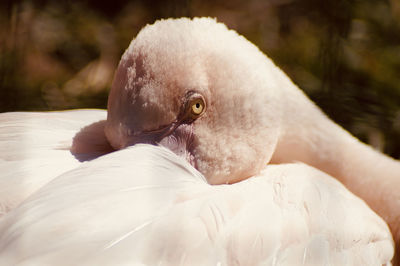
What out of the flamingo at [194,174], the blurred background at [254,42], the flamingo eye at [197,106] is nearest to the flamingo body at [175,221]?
the flamingo at [194,174]

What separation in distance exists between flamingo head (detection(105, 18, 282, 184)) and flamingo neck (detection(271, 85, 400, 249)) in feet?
0.26

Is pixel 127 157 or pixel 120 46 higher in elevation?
pixel 127 157

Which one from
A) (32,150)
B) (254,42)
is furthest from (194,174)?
(254,42)

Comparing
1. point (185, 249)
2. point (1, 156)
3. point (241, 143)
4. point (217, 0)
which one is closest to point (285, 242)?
point (185, 249)

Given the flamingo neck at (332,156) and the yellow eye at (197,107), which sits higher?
the yellow eye at (197,107)

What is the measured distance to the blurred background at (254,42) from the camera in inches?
75.9

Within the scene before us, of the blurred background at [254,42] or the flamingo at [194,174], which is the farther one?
the blurred background at [254,42]

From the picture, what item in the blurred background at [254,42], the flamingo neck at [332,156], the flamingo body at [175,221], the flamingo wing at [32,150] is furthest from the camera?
the blurred background at [254,42]

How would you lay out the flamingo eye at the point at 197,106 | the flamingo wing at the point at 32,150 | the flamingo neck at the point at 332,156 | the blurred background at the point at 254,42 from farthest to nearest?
the blurred background at the point at 254,42, the flamingo neck at the point at 332,156, the flamingo eye at the point at 197,106, the flamingo wing at the point at 32,150

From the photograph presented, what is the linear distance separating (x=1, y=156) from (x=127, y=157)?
10.7 inches

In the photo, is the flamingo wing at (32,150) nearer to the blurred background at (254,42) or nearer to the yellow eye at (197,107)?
the yellow eye at (197,107)

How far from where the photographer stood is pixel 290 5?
8.18 feet

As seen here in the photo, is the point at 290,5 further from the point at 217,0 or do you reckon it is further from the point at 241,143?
the point at 241,143

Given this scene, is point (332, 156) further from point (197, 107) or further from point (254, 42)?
point (254, 42)
